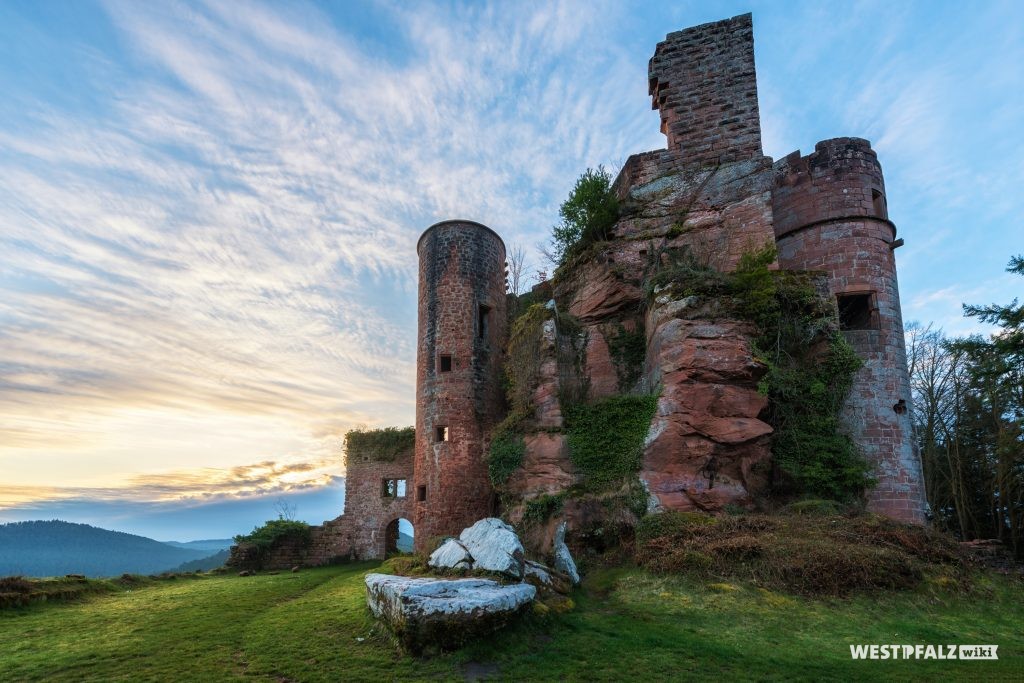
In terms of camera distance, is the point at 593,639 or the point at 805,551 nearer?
the point at 593,639

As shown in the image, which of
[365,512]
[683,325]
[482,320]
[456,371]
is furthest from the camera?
[365,512]

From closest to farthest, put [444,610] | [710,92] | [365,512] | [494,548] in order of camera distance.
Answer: [444,610] < [494,548] < [710,92] < [365,512]

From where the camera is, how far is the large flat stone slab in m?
6.18

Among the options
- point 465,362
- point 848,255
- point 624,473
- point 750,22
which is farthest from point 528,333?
point 750,22


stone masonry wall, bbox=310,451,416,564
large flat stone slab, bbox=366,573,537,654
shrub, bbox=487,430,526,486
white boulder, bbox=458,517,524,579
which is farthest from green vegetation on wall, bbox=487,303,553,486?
stone masonry wall, bbox=310,451,416,564

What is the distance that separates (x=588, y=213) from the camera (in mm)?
19922

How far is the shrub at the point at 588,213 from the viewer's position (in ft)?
64.5

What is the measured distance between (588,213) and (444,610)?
16238 millimetres

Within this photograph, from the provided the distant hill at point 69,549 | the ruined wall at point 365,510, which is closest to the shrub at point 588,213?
the ruined wall at point 365,510

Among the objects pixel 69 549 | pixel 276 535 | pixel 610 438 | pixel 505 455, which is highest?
pixel 610 438

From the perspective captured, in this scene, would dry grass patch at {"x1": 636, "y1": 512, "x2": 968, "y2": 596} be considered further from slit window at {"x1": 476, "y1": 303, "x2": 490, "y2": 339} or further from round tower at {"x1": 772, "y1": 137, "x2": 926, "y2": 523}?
slit window at {"x1": 476, "y1": 303, "x2": 490, "y2": 339}

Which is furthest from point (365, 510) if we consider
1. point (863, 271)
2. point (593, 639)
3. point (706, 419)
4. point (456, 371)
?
point (863, 271)

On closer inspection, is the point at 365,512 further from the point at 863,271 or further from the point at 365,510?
the point at 863,271

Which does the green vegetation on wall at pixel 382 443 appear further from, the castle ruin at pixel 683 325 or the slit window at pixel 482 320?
the slit window at pixel 482 320
